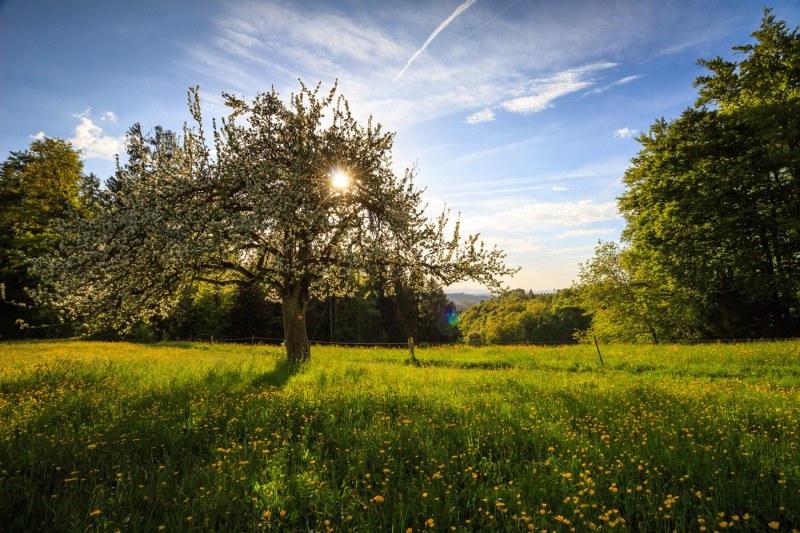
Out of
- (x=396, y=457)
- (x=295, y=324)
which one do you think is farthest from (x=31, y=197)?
(x=396, y=457)

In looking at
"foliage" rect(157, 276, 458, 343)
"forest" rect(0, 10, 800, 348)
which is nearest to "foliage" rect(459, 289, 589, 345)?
"foliage" rect(157, 276, 458, 343)

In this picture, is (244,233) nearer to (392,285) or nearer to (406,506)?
(392,285)

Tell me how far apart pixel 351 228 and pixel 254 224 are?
425 cm

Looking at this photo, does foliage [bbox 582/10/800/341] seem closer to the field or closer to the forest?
the forest

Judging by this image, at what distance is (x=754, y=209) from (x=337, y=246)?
90.5 feet

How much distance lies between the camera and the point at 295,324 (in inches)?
679

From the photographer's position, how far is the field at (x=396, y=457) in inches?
162

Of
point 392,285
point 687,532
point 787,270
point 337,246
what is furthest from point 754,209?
point 687,532

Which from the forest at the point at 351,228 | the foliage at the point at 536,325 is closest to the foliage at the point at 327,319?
the forest at the point at 351,228

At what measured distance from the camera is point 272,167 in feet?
43.7

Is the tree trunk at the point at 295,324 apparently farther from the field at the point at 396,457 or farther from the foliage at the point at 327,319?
the foliage at the point at 327,319

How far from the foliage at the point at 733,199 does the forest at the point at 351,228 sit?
109mm

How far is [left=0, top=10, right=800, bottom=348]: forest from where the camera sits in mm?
12125

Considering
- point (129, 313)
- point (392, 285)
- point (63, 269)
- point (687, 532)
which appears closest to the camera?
point (687, 532)
